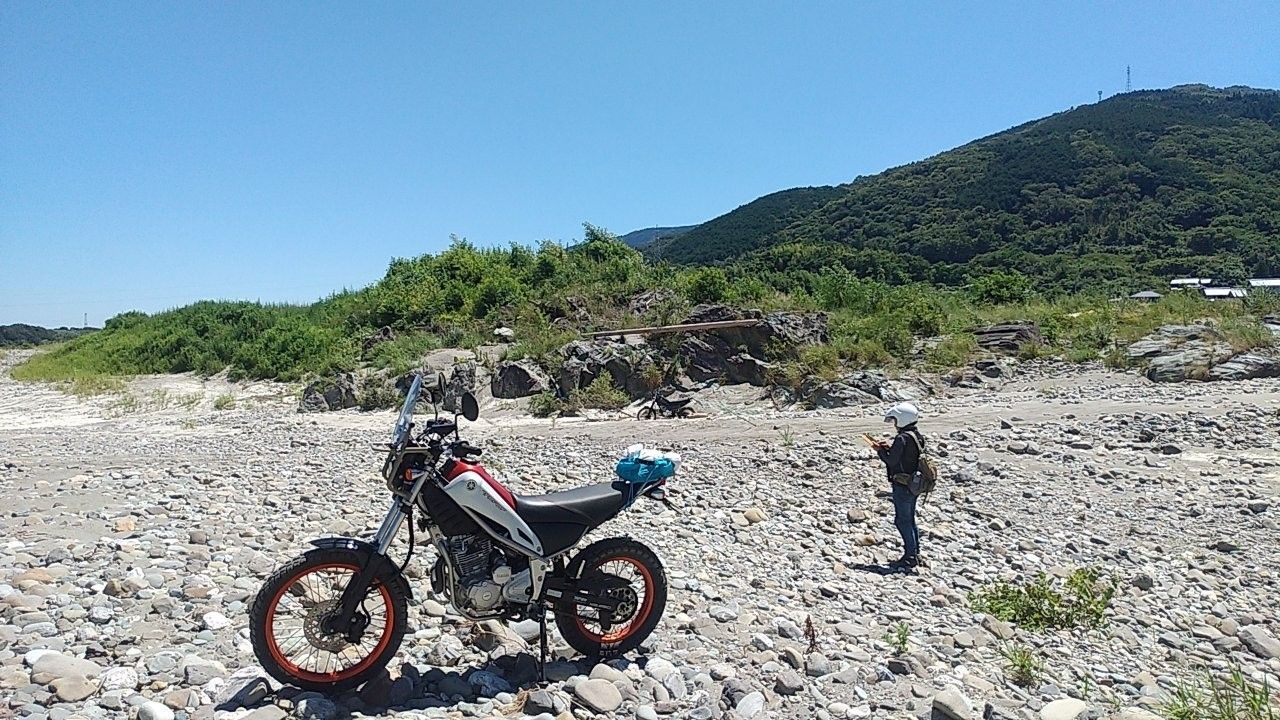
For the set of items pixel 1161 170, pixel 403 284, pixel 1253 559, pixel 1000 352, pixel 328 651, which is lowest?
pixel 1253 559

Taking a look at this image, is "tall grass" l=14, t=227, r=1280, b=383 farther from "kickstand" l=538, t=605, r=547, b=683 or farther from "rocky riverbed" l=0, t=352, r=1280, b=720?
"kickstand" l=538, t=605, r=547, b=683

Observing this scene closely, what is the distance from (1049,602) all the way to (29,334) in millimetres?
78216

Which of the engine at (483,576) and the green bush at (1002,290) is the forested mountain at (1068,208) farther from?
the engine at (483,576)

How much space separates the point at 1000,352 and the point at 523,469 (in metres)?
12.0

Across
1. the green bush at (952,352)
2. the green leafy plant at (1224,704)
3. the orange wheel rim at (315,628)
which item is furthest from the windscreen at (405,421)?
the green bush at (952,352)

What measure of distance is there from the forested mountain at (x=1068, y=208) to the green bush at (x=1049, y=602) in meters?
34.8

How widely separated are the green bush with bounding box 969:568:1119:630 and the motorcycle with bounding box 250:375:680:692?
2.62m

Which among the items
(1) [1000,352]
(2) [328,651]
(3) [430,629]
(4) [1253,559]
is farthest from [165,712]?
(1) [1000,352]

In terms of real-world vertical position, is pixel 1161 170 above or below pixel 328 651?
above

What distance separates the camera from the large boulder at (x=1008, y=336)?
17984 mm

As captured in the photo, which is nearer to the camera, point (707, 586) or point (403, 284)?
point (707, 586)

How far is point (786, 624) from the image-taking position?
5.25 meters

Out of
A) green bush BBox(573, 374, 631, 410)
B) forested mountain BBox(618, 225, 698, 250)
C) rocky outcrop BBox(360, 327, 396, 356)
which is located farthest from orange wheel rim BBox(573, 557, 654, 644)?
forested mountain BBox(618, 225, 698, 250)

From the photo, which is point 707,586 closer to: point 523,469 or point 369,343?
point 523,469
